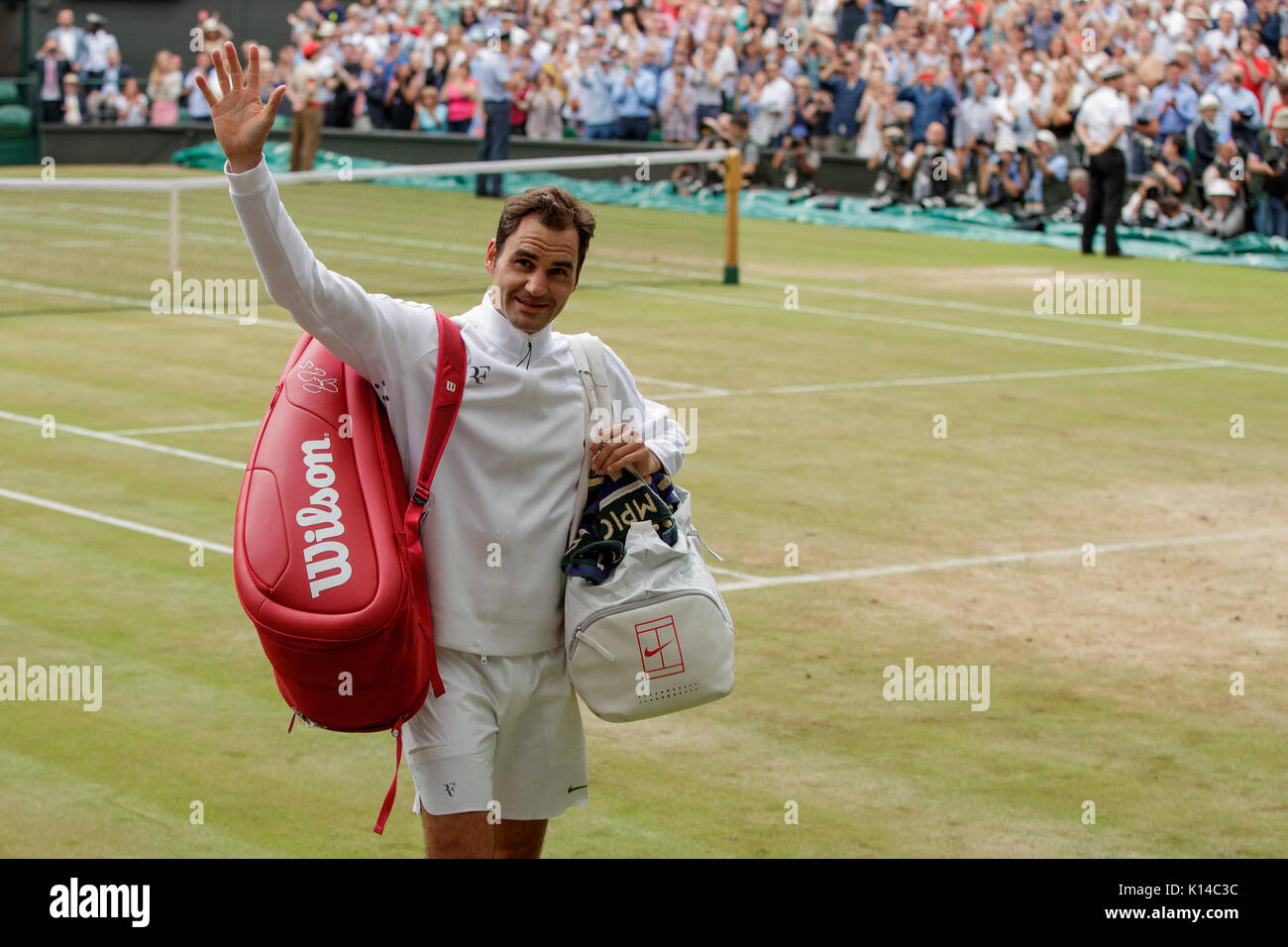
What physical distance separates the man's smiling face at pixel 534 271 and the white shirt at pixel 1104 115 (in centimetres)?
2383

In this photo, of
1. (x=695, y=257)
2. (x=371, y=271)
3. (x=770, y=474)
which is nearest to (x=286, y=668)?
(x=770, y=474)

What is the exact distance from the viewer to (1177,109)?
30031 mm

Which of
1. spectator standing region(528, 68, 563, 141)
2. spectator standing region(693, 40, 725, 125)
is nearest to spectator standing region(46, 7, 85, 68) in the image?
spectator standing region(528, 68, 563, 141)

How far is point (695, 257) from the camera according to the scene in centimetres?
2775

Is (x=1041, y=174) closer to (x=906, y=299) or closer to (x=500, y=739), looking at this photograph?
→ (x=906, y=299)

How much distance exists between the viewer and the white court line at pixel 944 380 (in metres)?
17.2

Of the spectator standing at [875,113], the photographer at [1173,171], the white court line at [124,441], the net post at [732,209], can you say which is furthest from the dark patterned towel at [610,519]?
the spectator standing at [875,113]

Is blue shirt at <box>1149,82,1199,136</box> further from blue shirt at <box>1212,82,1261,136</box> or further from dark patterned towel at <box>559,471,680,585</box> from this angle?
dark patterned towel at <box>559,471,680,585</box>

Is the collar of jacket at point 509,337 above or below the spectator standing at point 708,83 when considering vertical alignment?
below

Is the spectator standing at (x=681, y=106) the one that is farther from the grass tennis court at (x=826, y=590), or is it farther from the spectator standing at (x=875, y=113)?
the grass tennis court at (x=826, y=590)

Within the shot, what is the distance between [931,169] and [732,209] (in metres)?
9.01

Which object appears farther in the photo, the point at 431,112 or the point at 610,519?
the point at 431,112

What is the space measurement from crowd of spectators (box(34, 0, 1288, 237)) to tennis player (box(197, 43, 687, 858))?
80.5 ft

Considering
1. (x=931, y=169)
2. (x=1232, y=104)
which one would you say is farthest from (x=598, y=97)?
(x=1232, y=104)
